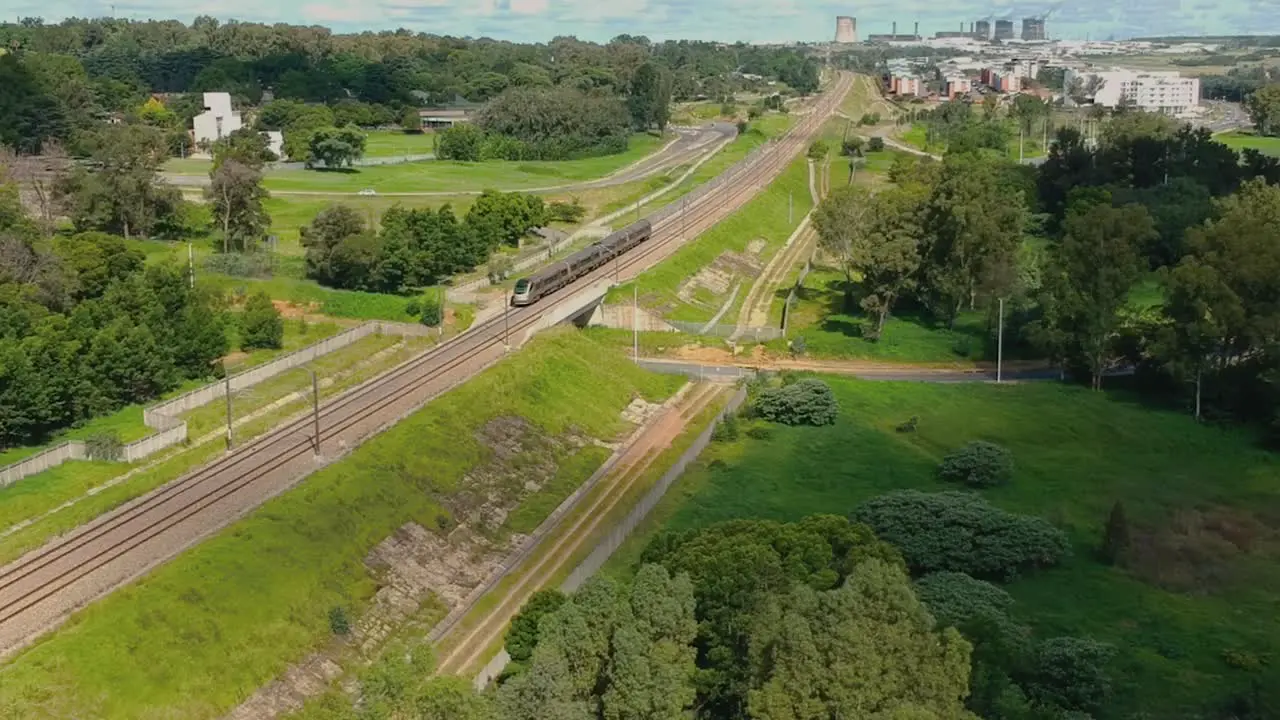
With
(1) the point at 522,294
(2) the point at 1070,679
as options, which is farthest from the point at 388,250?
(2) the point at 1070,679

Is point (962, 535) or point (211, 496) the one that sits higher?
point (211, 496)

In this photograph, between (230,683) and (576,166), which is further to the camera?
(576,166)

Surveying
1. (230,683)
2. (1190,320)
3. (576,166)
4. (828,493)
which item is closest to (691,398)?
(828,493)

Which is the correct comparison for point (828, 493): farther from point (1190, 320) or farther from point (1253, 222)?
point (1253, 222)

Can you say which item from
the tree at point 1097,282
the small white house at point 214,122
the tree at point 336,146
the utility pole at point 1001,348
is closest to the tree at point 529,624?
the utility pole at point 1001,348

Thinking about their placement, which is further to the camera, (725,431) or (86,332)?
(725,431)

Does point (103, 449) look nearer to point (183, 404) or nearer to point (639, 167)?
point (183, 404)

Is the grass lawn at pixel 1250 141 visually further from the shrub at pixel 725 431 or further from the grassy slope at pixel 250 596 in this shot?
the grassy slope at pixel 250 596
